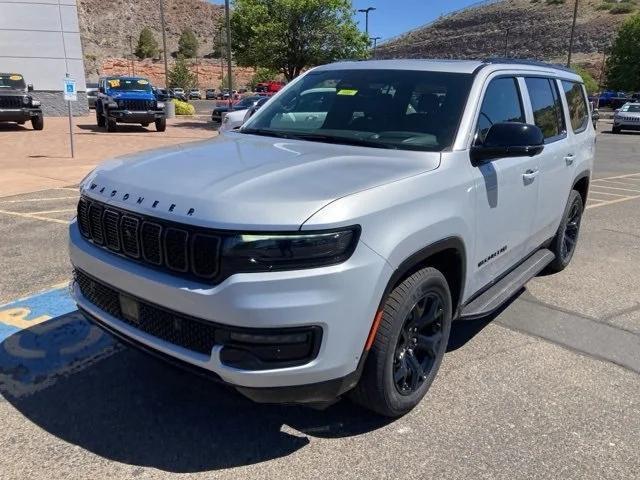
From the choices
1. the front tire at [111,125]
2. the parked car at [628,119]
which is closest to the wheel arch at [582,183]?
the front tire at [111,125]

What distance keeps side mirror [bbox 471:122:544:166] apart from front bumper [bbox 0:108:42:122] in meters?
20.6

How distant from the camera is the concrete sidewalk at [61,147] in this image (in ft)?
35.2

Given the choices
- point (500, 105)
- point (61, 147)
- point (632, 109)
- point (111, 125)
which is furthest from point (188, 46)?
point (500, 105)

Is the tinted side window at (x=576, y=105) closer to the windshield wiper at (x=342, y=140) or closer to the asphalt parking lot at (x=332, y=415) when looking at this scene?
the asphalt parking lot at (x=332, y=415)

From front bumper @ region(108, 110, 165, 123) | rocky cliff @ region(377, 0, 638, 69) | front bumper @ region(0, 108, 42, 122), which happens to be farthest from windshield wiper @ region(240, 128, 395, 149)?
rocky cliff @ region(377, 0, 638, 69)

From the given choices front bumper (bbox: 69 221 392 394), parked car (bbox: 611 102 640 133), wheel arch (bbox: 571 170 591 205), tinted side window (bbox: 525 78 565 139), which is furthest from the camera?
parked car (bbox: 611 102 640 133)

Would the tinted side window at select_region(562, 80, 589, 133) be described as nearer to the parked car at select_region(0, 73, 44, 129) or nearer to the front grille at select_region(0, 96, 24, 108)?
the parked car at select_region(0, 73, 44, 129)

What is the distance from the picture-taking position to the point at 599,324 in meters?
4.48

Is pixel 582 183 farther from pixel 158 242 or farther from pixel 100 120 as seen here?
pixel 100 120

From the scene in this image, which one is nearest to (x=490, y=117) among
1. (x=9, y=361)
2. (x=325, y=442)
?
(x=325, y=442)

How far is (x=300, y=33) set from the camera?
928 inches

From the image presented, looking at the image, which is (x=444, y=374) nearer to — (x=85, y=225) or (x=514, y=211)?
(x=514, y=211)

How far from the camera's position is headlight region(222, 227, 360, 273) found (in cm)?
235

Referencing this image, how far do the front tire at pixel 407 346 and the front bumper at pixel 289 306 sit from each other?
186 mm
